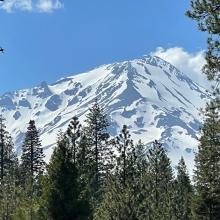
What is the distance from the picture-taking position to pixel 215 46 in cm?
1978

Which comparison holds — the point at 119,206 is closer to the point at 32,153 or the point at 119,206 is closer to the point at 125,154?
the point at 125,154

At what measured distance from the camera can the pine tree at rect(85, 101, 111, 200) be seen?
6294 cm

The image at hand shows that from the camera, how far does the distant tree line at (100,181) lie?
115ft

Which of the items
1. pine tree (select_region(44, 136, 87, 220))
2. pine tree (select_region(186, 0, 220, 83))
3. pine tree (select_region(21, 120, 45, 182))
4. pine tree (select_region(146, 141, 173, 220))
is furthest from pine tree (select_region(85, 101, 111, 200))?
pine tree (select_region(186, 0, 220, 83))

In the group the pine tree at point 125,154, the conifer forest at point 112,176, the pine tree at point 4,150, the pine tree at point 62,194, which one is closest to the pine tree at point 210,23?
the conifer forest at point 112,176

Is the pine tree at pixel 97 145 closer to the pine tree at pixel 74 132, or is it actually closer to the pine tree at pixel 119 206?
the pine tree at pixel 74 132

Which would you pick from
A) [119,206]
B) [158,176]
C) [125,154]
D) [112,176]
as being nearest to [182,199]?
[158,176]

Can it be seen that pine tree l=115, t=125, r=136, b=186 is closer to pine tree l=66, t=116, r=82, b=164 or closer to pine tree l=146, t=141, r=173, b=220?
pine tree l=66, t=116, r=82, b=164

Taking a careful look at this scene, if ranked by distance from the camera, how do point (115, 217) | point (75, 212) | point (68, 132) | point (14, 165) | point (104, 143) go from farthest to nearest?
point (14, 165)
point (104, 143)
point (68, 132)
point (115, 217)
point (75, 212)

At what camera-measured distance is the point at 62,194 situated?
1372 inches

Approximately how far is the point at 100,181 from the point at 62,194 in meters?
33.8

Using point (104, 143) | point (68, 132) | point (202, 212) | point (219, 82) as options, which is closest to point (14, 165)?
point (104, 143)

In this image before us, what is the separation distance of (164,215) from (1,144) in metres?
23.2

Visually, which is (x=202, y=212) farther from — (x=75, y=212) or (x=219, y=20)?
(x=219, y=20)
